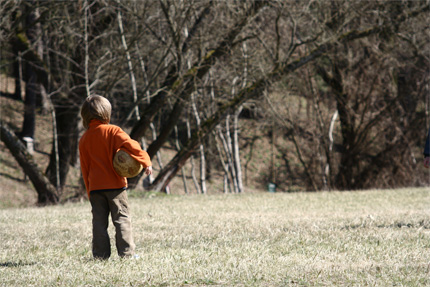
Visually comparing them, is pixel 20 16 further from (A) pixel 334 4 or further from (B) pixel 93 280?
(B) pixel 93 280

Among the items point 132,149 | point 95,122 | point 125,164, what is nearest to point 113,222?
point 125,164

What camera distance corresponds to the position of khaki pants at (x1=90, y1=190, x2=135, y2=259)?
18.0 feet

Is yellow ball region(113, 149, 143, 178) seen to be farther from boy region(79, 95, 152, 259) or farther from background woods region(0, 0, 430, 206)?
background woods region(0, 0, 430, 206)

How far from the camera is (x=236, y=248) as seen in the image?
6109 mm

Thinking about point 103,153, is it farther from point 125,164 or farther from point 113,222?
point 113,222

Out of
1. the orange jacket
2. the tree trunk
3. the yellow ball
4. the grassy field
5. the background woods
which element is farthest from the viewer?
the background woods

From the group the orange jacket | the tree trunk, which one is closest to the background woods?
the tree trunk

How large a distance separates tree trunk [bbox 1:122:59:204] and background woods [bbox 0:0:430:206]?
0.09 meters

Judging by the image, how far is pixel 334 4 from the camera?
16.2 meters

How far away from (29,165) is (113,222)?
10198mm

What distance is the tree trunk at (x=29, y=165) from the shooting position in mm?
14531

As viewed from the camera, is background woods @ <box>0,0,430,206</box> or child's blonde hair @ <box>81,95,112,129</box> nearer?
child's blonde hair @ <box>81,95,112,129</box>

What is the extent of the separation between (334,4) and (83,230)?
11.0 metres

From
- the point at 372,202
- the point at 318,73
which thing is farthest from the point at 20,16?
the point at 318,73
